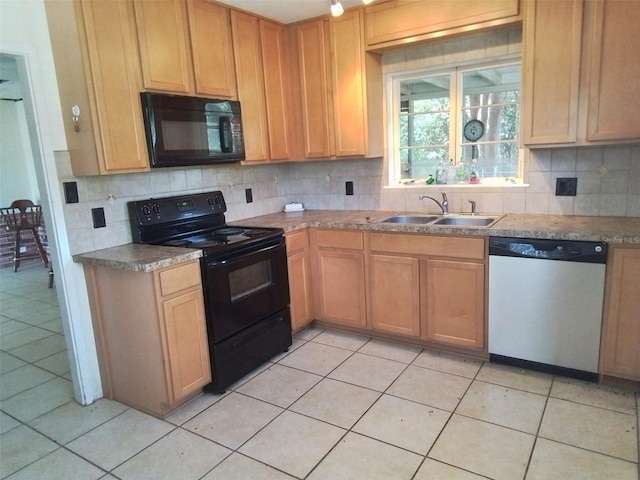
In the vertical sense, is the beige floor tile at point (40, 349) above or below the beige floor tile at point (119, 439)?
above

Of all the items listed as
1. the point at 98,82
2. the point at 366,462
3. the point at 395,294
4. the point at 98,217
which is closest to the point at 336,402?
the point at 366,462

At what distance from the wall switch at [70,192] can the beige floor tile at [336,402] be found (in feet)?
5.60

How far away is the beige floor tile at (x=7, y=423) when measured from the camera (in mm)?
2430

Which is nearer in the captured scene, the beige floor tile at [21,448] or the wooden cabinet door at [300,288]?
the beige floor tile at [21,448]

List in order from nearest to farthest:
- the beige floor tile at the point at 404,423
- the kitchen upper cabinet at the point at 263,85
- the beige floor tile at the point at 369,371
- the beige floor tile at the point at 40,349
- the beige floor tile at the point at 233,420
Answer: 1. the beige floor tile at the point at 404,423
2. the beige floor tile at the point at 233,420
3. the beige floor tile at the point at 369,371
4. the kitchen upper cabinet at the point at 263,85
5. the beige floor tile at the point at 40,349

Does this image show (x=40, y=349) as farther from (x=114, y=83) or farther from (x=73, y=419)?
(x=114, y=83)

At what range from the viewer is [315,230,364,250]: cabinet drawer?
3.16 meters

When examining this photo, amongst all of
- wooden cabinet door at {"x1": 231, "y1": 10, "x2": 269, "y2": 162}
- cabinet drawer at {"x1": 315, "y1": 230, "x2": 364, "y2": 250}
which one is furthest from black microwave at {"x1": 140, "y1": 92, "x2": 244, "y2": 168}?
cabinet drawer at {"x1": 315, "y1": 230, "x2": 364, "y2": 250}

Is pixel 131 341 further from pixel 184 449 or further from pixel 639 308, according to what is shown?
pixel 639 308

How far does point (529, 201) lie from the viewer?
9.96ft

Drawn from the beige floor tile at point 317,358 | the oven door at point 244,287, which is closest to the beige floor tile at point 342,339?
the beige floor tile at point 317,358

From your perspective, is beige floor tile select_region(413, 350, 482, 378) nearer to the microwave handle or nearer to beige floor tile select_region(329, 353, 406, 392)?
beige floor tile select_region(329, 353, 406, 392)

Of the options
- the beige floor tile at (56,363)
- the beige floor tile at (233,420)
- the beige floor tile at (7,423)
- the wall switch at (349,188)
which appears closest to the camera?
the beige floor tile at (233,420)

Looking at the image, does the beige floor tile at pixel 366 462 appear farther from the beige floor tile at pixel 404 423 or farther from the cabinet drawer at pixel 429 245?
the cabinet drawer at pixel 429 245
